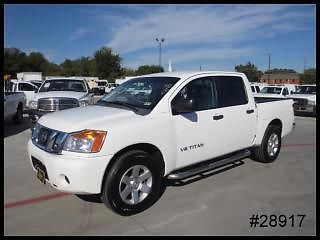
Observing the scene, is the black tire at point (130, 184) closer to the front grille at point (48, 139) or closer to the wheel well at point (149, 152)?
the wheel well at point (149, 152)

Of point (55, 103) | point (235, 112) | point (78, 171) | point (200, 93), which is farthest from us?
point (55, 103)

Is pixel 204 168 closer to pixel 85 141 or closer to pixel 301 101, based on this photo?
pixel 85 141

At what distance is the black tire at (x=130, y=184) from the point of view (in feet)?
14.2

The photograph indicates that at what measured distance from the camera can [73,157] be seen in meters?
4.14

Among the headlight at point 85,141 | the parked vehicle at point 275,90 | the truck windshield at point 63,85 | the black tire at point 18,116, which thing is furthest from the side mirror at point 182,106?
the parked vehicle at point 275,90

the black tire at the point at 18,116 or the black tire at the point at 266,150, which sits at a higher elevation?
the black tire at the point at 18,116

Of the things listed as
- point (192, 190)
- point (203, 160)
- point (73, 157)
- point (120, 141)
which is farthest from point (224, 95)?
point (73, 157)

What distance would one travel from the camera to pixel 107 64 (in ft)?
234

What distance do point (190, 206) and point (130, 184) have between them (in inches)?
36.2

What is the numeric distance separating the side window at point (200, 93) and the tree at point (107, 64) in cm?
6575

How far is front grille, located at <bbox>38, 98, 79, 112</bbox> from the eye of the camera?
35.8 feet

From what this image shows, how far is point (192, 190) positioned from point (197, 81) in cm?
171

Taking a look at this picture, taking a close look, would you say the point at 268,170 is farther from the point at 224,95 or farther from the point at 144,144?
the point at 144,144

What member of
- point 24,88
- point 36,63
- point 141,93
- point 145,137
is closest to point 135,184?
point 145,137
